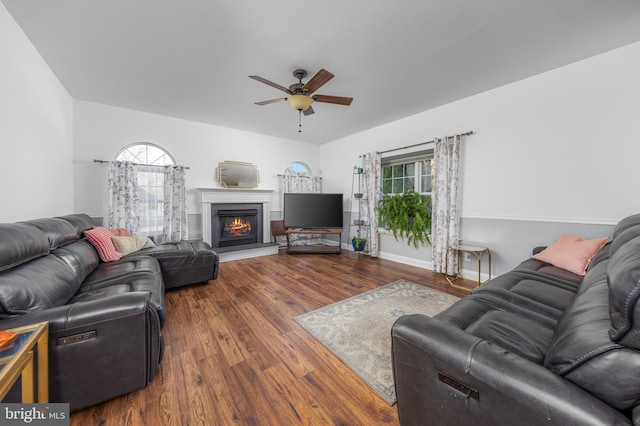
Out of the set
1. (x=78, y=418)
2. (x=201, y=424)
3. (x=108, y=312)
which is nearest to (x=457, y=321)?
(x=201, y=424)


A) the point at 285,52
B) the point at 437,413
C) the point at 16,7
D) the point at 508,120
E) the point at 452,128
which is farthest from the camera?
the point at 452,128

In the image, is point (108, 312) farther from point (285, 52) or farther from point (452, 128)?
point (452, 128)

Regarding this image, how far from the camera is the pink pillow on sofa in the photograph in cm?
214

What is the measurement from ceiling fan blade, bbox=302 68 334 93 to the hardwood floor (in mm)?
2327

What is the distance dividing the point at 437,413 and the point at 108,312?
1.69 meters

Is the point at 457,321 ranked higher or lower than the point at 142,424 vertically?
higher

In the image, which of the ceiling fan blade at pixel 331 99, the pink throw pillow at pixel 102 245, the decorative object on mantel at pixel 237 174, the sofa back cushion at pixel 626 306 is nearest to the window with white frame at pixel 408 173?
the ceiling fan blade at pixel 331 99

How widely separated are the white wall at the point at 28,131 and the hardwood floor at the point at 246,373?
163cm

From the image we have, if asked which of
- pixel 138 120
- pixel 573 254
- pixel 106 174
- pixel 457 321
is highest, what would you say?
pixel 138 120

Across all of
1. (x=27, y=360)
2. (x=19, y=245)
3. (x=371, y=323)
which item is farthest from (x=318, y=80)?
(x=27, y=360)

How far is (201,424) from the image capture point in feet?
4.17

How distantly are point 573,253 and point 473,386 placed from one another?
2291 mm

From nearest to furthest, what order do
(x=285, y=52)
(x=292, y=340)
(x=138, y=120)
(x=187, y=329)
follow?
(x=292, y=340) → (x=187, y=329) → (x=285, y=52) → (x=138, y=120)

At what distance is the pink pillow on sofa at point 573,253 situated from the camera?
214 cm
